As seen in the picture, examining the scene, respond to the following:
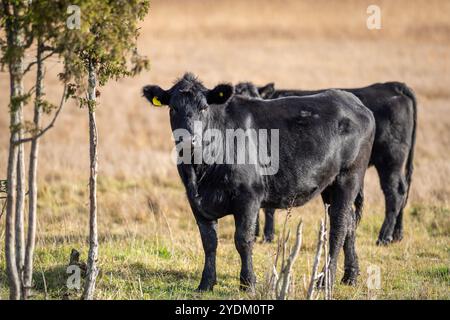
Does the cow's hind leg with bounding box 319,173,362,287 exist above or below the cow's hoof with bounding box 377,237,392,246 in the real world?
above

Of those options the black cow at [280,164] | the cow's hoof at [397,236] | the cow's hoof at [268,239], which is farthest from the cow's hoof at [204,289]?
the cow's hoof at [397,236]

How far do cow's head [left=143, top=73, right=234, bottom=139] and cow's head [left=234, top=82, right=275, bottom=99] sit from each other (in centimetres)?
466

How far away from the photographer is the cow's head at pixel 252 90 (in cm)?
1453

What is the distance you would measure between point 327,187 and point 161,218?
4430mm

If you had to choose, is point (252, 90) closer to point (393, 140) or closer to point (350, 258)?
point (393, 140)

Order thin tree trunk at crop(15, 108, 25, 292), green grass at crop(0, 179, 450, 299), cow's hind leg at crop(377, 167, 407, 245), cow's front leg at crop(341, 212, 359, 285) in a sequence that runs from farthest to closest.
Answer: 1. cow's hind leg at crop(377, 167, 407, 245)
2. cow's front leg at crop(341, 212, 359, 285)
3. green grass at crop(0, 179, 450, 299)
4. thin tree trunk at crop(15, 108, 25, 292)

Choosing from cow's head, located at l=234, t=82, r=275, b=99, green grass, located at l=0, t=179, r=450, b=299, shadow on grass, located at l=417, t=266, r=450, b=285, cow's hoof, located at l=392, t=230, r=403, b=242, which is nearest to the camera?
green grass, located at l=0, t=179, r=450, b=299

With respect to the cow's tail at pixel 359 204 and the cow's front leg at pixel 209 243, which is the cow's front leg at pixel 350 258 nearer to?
the cow's tail at pixel 359 204

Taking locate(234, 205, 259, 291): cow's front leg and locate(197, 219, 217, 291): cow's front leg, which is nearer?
locate(234, 205, 259, 291): cow's front leg

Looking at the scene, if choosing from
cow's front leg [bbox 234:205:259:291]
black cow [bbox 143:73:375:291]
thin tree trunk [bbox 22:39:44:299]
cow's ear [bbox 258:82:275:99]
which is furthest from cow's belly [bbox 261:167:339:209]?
cow's ear [bbox 258:82:275:99]

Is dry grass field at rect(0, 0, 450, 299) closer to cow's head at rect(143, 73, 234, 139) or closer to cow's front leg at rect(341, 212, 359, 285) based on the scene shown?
cow's front leg at rect(341, 212, 359, 285)

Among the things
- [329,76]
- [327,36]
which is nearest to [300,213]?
[329,76]

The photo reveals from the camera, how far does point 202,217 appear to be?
9336 millimetres

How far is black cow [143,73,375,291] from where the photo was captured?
9.11m
